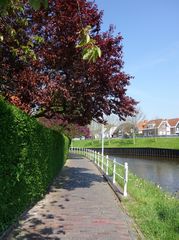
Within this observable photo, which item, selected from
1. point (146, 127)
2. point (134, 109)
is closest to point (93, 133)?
point (146, 127)

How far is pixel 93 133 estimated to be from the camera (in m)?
130

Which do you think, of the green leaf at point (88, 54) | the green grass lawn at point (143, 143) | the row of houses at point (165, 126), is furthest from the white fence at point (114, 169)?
the row of houses at point (165, 126)

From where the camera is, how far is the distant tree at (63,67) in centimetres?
1238

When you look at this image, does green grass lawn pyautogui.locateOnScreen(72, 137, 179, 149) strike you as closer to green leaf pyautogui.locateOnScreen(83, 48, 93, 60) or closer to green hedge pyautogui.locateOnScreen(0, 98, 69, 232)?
green hedge pyautogui.locateOnScreen(0, 98, 69, 232)

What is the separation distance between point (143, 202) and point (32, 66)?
5.37 meters

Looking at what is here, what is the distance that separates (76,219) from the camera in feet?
30.1

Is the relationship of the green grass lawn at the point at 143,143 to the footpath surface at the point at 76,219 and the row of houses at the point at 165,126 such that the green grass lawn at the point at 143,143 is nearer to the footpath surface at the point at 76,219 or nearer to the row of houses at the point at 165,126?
the row of houses at the point at 165,126

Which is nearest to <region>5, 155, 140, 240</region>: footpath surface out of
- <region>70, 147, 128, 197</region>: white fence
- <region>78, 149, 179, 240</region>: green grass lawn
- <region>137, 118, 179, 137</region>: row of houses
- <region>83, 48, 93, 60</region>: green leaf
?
<region>78, 149, 179, 240</region>: green grass lawn

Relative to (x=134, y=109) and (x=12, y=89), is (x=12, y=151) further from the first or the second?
(x=134, y=109)

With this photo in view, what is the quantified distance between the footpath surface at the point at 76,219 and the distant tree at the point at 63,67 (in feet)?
9.95

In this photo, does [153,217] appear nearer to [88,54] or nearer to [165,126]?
[88,54]

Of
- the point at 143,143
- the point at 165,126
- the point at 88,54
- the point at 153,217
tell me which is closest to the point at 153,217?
the point at 153,217

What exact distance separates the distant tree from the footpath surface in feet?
9.95

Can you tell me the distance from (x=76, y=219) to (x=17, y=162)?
188 centimetres
